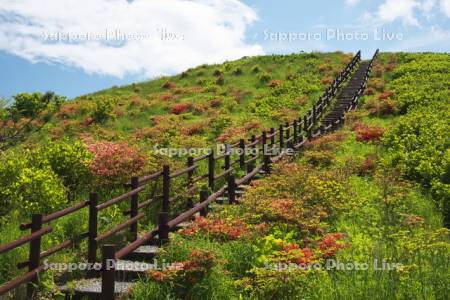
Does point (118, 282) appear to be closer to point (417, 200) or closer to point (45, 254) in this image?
point (45, 254)

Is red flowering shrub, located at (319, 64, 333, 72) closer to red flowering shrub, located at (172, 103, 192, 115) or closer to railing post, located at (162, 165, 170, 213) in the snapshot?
red flowering shrub, located at (172, 103, 192, 115)

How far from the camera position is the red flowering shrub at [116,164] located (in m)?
13.4

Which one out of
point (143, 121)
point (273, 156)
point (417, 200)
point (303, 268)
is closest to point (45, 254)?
point (303, 268)

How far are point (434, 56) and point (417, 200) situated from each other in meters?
36.5

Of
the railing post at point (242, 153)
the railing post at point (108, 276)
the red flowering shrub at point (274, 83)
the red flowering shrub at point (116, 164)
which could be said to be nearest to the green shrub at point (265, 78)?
the red flowering shrub at point (274, 83)

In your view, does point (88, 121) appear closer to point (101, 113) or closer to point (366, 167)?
point (101, 113)

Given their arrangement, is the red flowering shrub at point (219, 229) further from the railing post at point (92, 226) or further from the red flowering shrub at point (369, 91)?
the red flowering shrub at point (369, 91)

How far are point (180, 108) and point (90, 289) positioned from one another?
87.9 feet

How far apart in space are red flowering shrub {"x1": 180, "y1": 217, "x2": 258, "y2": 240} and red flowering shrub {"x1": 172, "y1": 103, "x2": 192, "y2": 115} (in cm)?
2425

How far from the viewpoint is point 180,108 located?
111 ft

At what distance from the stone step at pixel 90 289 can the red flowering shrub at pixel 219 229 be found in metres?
1.88

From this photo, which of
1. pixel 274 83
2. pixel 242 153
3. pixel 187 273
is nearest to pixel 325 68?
pixel 274 83

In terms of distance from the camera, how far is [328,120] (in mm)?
27766

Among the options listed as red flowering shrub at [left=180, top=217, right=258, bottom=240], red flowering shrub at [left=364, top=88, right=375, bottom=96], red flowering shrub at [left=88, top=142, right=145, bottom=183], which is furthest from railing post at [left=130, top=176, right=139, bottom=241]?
red flowering shrub at [left=364, top=88, right=375, bottom=96]
